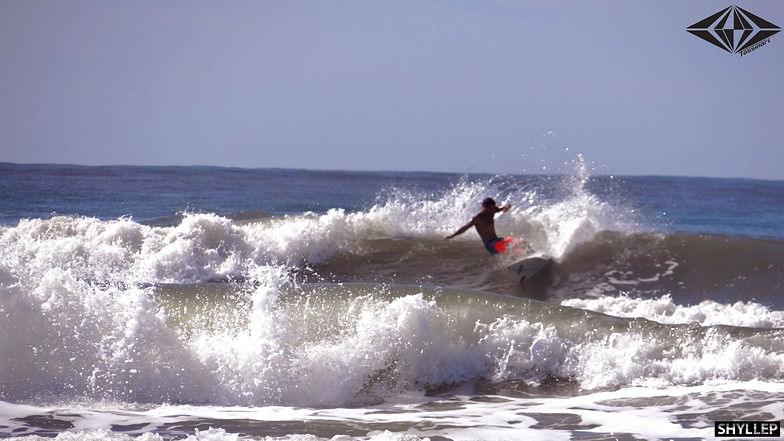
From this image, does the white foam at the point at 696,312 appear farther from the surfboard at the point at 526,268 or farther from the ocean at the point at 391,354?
the surfboard at the point at 526,268

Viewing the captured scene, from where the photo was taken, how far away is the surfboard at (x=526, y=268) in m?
11.4

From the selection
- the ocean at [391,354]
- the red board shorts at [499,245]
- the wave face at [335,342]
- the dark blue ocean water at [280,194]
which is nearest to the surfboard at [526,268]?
the ocean at [391,354]

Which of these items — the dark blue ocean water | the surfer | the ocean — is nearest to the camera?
the ocean

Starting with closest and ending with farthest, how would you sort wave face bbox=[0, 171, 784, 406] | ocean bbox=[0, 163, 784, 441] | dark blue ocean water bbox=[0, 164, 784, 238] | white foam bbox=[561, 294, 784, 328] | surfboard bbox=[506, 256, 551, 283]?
ocean bbox=[0, 163, 784, 441], wave face bbox=[0, 171, 784, 406], white foam bbox=[561, 294, 784, 328], surfboard bbox=[506, 256, 551, 283], dark blue ocean water bbox=[0, 164, 784, 238]

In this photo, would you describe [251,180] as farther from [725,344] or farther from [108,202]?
[725,344]

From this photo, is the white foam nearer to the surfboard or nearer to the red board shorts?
the surfboard

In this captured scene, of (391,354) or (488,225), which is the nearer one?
(391,354)

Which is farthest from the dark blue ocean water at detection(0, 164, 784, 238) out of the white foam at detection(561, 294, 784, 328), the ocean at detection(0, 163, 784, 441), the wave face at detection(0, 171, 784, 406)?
the wave face at detection(0, 171, 784, 406)

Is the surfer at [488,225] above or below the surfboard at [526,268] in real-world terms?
above

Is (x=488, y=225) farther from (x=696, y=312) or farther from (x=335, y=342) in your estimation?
(x=335, y=342)

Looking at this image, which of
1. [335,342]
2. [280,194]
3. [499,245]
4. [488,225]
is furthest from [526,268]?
[280,194]

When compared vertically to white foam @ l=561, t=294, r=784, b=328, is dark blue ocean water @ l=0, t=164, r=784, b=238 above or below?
above

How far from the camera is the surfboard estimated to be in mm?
11391

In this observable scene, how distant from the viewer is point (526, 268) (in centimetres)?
1147
